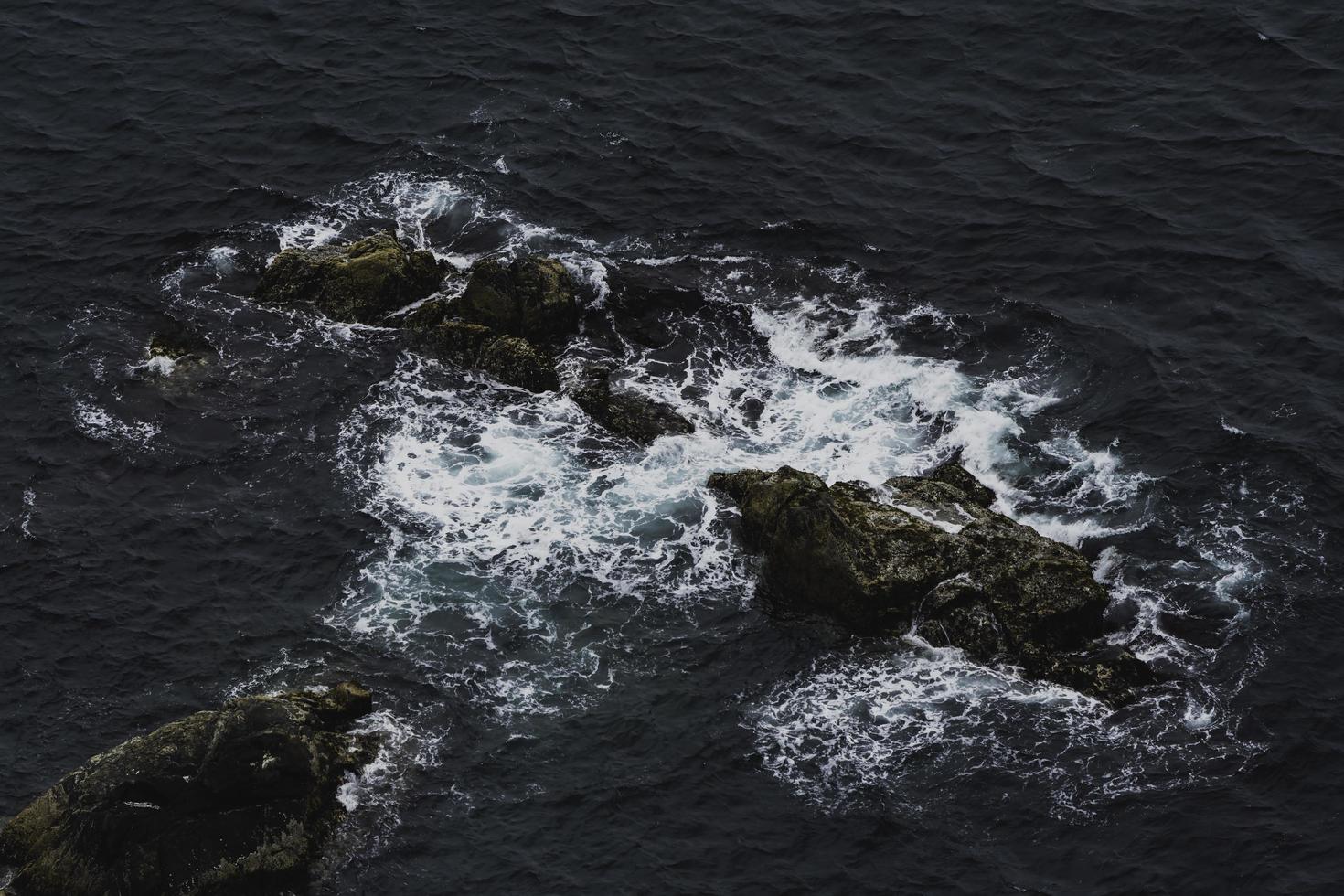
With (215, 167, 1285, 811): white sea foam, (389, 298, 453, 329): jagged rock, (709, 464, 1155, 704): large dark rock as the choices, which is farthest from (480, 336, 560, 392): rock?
(709, 464, 1155, 704): large dark rock

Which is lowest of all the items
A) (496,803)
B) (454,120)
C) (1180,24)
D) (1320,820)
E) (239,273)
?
(496,803)

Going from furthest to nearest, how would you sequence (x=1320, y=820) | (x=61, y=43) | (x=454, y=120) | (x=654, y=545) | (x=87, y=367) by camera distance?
1. (x=61, y=43)
2. (x=454, y=120)
3. (x=87, y=367)
4. (x=654, y=545)
5. (x=1320, y=820)

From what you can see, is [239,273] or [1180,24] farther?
[1180,24]

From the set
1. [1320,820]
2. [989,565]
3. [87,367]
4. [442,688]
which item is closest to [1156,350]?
[989,565]

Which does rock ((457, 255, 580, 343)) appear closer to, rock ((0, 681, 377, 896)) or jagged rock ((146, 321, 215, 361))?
jagged rock ((146, 321, 215, 361))

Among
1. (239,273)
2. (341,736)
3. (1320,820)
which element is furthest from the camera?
(239,273)

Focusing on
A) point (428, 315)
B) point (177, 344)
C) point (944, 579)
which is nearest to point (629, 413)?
point (428, 315)

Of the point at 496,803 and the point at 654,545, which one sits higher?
the point at 654,545

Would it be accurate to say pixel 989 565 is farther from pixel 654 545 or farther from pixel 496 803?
pixel 496 803
